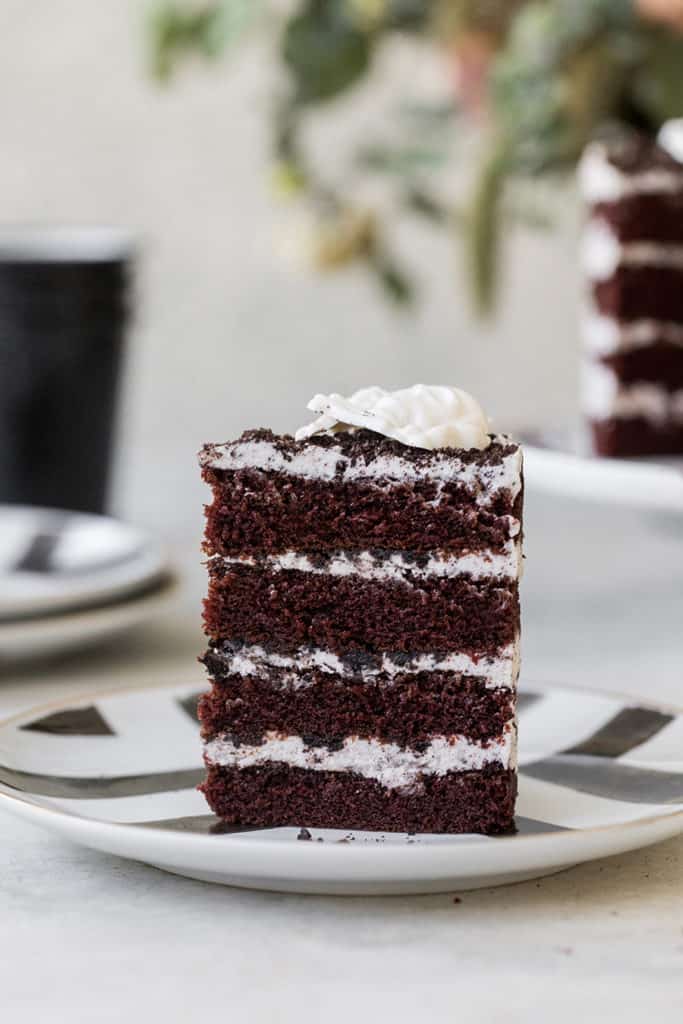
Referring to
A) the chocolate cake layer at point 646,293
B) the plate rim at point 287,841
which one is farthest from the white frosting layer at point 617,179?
the plate rim at point 287,841

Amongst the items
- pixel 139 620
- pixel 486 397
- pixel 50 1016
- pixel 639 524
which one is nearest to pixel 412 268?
pixel 486 397

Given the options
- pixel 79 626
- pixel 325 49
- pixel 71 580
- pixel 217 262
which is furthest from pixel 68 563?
pixel 217 262

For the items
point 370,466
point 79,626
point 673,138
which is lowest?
point 79,626

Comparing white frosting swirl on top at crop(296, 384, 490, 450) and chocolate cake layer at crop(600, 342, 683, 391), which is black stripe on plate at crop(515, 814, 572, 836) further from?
chocolate cake layer at crop(600, 342, 683, 391)

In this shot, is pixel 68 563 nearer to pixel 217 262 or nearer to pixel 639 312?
pixel 639 312

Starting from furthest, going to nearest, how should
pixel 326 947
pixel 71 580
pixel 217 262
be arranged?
pixel 217 262, pixel 71 580, pixel 326 947
